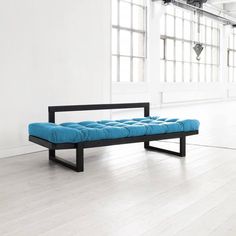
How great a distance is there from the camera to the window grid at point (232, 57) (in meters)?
17.9

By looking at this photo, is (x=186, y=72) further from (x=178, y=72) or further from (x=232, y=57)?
(x=232, y=57)

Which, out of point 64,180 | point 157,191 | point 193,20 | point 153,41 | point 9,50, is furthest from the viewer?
point 193,20

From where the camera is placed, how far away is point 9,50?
13.9ft

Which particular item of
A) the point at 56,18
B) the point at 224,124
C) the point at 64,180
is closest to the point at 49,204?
the point at 64,180

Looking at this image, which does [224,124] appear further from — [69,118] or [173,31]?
[173,31]

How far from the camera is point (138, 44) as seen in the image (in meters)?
12.1

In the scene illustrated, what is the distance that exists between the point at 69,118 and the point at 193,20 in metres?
11.0

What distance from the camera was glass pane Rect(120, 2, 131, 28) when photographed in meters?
11.4

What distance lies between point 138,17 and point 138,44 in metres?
0.84

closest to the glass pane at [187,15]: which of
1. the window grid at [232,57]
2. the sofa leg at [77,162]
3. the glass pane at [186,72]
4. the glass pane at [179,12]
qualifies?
the glass pane at [179,12]

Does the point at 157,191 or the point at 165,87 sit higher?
the point at 165,87

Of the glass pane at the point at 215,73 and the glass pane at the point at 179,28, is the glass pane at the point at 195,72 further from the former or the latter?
the glass pane at the point at 215,73

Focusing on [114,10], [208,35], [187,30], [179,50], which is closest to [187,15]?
[187,30]

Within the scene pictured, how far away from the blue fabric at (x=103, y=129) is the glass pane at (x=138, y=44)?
7.75 m
